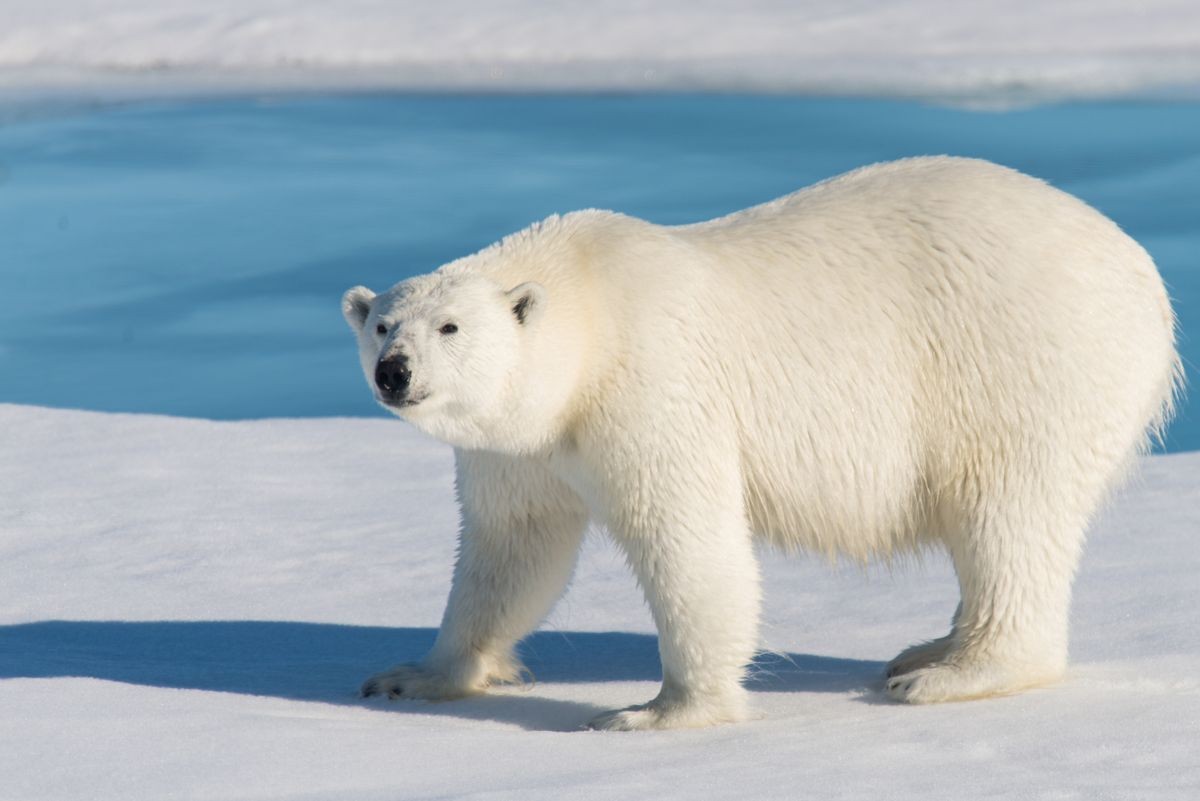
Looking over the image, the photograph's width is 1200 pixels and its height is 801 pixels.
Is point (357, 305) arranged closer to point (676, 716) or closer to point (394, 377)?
point (394, 377)

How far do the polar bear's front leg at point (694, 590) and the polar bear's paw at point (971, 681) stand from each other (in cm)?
40

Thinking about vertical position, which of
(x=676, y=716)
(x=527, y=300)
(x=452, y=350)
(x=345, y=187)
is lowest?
(x=676, y=716)

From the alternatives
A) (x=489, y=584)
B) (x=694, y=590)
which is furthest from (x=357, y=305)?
(x=694, y=590)

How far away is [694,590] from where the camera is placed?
3.46m

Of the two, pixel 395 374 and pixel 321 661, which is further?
pixel 321 661

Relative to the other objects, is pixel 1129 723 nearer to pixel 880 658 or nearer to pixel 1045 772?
pixel 1045 772

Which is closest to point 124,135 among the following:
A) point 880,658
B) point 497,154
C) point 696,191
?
point 497,154

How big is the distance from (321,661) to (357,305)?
1112 mm

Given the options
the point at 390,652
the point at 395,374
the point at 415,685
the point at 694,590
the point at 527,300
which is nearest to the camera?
the point at 395,374

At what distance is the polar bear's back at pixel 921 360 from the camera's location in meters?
3.63

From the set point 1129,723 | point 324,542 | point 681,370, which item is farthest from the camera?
point 324,542

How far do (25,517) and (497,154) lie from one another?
7995 millimetres

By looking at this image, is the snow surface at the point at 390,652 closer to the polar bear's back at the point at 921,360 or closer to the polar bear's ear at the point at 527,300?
the polar bear's back at the point at 921,360

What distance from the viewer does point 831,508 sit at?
3699 millimetres
